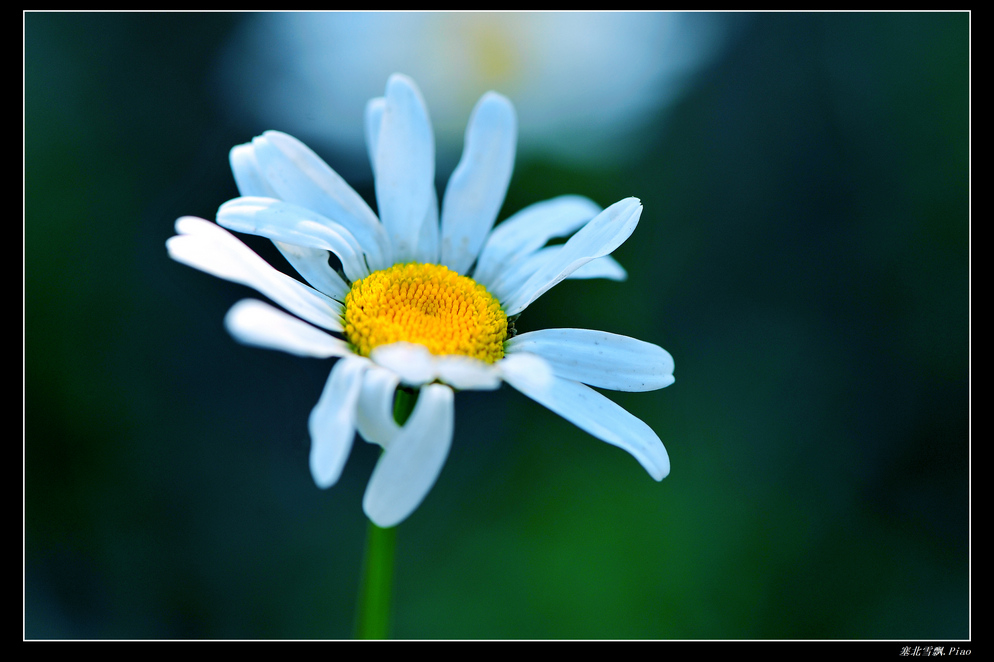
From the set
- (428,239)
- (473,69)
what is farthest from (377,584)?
(473,69)

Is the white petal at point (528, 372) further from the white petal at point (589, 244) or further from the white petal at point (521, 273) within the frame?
the white petal at point (521, 273)

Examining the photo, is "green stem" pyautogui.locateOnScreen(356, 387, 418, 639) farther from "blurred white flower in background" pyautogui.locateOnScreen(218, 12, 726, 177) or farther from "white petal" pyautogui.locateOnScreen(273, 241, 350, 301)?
"blurred white flower in background" pyautogui.locateOnScreen(218, 12, 726, 177)

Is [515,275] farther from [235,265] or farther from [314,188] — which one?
[235,265]

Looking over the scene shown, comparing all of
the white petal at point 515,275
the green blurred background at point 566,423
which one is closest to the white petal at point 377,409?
the white petal at point 515,275

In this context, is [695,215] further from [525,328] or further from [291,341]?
[291,341]

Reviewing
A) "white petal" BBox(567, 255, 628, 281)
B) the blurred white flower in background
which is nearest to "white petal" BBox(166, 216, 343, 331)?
"white petal" BBox(567, 255, 628, 281)
